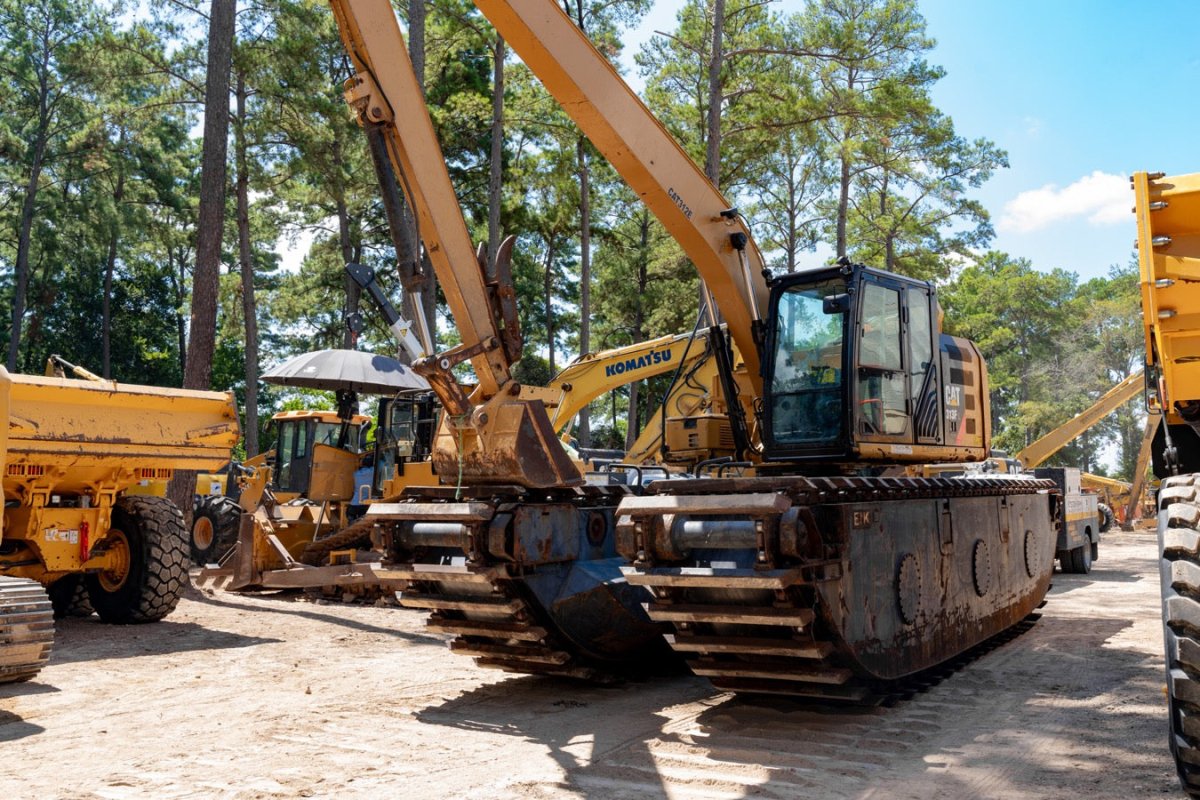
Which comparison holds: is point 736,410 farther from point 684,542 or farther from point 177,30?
point 177,30

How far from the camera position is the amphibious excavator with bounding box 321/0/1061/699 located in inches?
215

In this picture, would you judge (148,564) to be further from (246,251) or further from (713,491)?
(246,251)

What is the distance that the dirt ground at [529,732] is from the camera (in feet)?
15.3

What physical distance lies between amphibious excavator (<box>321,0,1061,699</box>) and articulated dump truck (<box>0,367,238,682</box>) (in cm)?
378

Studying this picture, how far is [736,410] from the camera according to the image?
8.15m

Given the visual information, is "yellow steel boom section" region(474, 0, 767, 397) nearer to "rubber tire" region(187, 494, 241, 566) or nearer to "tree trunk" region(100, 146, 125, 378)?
"rubber tire" region(187, 494, 241, 566)

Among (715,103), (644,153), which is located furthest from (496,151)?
(644,153)

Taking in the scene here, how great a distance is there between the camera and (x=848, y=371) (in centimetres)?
710

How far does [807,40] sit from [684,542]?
57.7 ft

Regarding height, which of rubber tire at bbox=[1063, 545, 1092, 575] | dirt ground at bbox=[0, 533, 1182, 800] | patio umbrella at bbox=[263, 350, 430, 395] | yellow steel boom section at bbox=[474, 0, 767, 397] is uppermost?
yellow steel boom section at bbox=[474, 0, 767, 397]

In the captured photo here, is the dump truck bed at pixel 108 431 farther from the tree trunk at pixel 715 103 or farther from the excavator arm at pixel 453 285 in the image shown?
the tree trunk at pixel 715 103

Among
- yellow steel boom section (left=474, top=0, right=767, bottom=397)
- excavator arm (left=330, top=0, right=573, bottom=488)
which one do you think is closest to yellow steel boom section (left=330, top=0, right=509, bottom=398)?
excavator arm (left=330, top=0, right=573, bottom=488)

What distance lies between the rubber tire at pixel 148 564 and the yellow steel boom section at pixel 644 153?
5766 millimetres

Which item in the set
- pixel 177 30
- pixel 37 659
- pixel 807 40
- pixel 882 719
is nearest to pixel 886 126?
pixel 807 40
